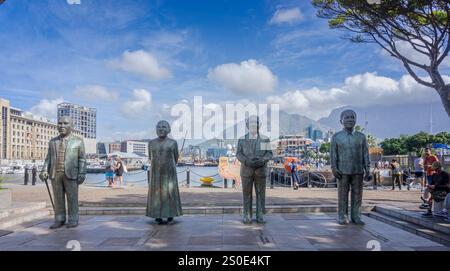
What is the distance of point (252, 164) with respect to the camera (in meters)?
8.20

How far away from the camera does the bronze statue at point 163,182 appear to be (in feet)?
27.3

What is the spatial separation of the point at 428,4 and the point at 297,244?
821 centimetres

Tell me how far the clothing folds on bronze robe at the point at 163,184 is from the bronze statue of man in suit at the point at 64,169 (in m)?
1.48

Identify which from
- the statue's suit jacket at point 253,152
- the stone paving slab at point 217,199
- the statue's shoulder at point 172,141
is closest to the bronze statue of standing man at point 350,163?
the statue's suit jacket at point 253,152

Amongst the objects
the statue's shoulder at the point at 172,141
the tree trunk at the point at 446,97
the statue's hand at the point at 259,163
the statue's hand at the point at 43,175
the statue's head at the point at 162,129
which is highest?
the tree trunk at the point at 446,97

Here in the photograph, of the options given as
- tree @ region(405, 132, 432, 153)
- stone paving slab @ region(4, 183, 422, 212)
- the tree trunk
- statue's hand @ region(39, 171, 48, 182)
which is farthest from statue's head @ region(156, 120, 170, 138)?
tree @ region(405, 132, 432, 153)

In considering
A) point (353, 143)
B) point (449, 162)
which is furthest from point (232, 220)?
point (449, 162)

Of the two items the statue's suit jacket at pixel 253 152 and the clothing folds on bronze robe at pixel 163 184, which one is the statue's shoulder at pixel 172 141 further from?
the statue's suit jacket at pixel 253 152

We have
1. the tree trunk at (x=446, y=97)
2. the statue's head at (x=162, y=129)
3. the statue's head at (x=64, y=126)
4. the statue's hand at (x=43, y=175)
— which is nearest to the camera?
the statue's hand at (x=43, y=175)

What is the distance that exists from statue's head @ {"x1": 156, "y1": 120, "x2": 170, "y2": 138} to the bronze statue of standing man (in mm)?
3658

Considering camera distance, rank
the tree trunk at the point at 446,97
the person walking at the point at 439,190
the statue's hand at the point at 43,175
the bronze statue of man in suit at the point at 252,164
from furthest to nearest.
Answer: the tree trunk at the point at 446,97
the bronze statue of man in suit at the point at 252,164
the person walking at the point at 439,190
the statue's hand at the point at 43,175

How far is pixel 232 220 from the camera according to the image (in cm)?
888
